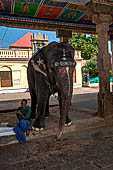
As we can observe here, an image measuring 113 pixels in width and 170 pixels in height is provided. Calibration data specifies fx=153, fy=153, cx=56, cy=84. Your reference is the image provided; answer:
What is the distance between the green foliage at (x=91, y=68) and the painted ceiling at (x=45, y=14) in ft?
60.2

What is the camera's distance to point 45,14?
233 inches

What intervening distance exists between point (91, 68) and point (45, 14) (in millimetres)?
20144

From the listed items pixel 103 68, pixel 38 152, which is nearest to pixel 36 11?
pixel 103 68

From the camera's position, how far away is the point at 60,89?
3.16m

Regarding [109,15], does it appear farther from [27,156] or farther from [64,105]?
[27,156]

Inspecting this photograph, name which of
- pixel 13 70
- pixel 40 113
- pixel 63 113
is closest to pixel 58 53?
pixel 63 113

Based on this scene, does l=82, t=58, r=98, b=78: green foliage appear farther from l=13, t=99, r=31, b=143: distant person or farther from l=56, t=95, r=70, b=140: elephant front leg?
l=56, t=95, r=70, b=140: elephant front leg

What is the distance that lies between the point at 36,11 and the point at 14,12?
2.70 feet

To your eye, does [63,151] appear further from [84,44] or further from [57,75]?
[84,44]

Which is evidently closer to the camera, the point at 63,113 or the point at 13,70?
the point at 63,113

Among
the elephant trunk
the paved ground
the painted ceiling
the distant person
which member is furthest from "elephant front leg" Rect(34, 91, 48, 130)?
the painted ceiling

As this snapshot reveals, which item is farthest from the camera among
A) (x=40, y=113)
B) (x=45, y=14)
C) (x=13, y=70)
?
(x=13, y=70)

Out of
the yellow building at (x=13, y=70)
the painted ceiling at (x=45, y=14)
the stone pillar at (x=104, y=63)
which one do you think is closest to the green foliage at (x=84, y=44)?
the yellow building at (x=13, y=70)

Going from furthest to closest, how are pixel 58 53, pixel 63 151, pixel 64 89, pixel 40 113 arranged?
pixel 40 113 < pixel 58 53 < pixel 64 89 < pixel 63 151
